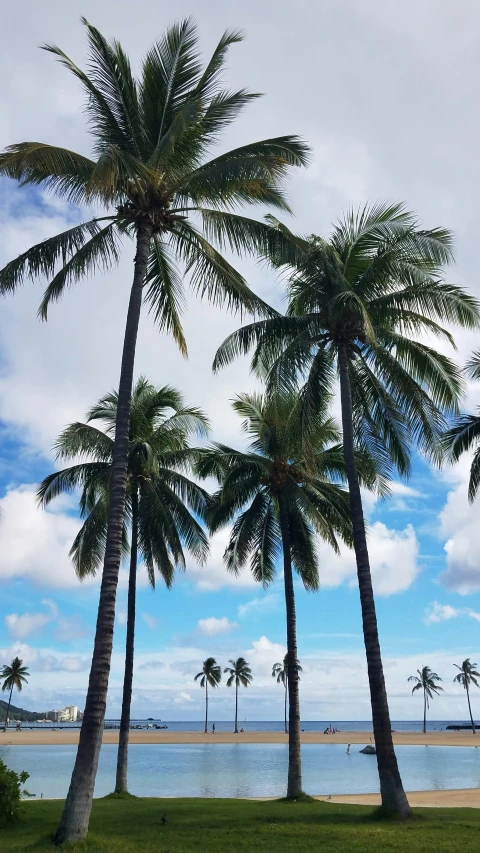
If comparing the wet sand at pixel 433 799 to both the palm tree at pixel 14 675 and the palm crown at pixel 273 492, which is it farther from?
the palm tree at pixel 14 675

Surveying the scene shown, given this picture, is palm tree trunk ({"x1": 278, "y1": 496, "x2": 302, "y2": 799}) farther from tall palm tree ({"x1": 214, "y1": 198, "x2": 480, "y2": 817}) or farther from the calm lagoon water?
the calm lagoon water

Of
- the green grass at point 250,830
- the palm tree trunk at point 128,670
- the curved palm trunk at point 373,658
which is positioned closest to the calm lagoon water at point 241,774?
the palm tree trunk at point 128,670

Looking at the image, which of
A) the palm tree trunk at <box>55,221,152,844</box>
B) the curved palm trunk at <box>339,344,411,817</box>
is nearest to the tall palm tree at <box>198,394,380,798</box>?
the curved palm trunk at <box>339,344,411,817</box>

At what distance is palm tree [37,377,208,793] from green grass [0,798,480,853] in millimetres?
6466

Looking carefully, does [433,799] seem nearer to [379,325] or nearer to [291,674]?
[291,674]

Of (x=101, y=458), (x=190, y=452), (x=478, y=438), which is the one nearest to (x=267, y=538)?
(x=190, y=452)

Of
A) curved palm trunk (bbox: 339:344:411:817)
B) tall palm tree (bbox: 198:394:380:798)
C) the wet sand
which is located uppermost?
tall palm tree (bbox: 198:394:380:798)

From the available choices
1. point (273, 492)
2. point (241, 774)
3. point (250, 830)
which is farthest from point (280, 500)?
point (241, 774)

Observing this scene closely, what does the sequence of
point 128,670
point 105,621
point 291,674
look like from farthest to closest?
1. point 128,670
2. point 291,674
3. point 105,621

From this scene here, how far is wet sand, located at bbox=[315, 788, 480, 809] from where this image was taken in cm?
2484

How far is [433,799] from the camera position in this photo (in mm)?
26719

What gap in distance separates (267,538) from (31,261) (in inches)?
501

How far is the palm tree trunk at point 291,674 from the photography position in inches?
732

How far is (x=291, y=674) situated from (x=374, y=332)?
999 cm
